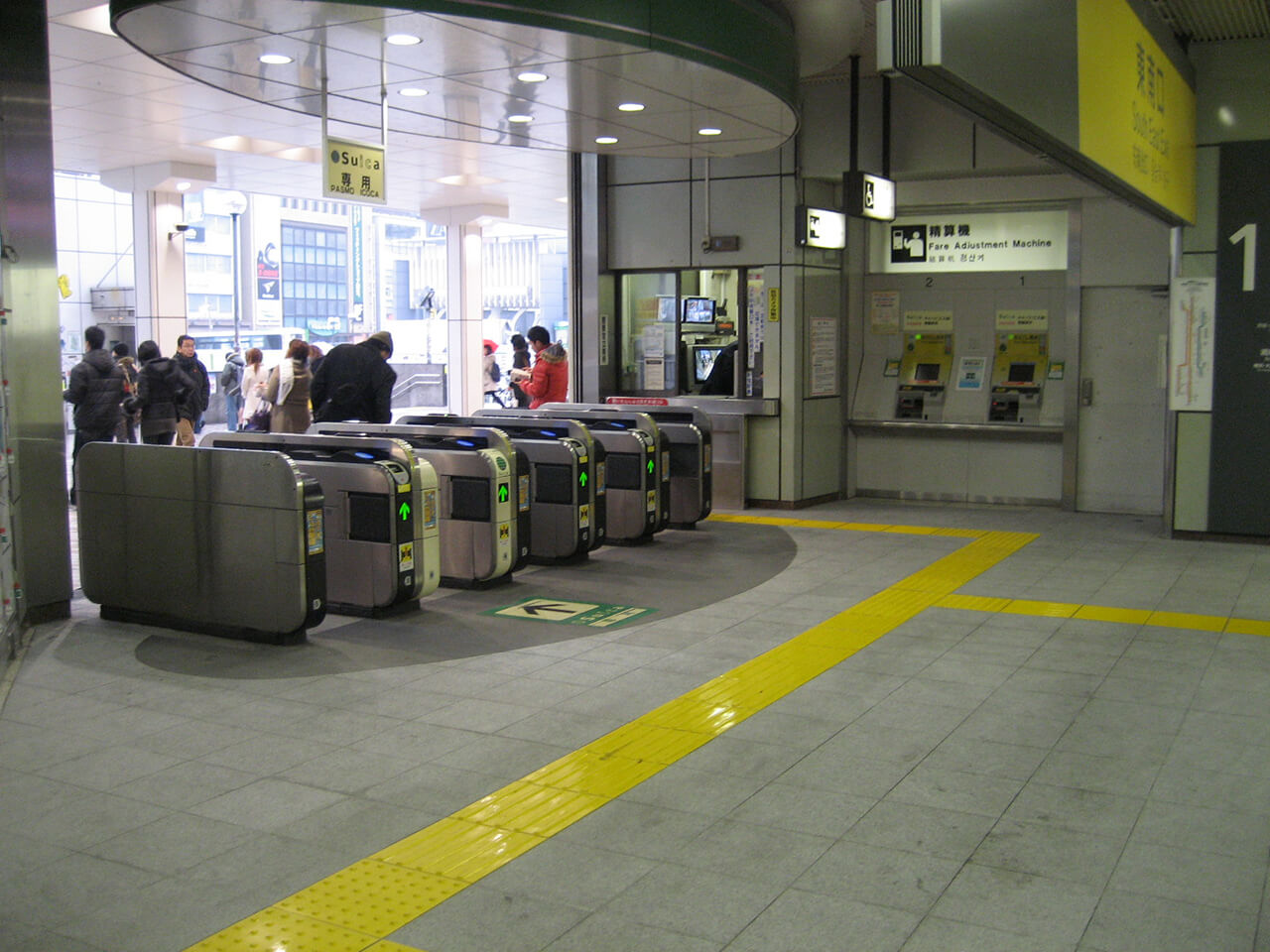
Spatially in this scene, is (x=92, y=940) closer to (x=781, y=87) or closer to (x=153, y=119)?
(x=781, y=87)

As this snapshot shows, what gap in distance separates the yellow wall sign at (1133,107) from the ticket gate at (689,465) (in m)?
3.75

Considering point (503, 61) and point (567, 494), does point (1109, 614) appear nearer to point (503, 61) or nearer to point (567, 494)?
point (567, 494)

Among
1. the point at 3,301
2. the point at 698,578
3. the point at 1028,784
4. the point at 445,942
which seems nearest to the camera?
the point at 445,942

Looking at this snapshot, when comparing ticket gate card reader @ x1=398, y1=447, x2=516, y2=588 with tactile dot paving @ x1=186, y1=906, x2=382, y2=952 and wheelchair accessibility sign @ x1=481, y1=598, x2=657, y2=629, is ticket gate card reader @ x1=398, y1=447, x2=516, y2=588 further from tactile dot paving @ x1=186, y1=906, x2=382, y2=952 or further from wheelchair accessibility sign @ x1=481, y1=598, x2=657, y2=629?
tactile dot paving @ x1=186, y1=906, x2=382, y2=952

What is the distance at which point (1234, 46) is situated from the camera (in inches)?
343

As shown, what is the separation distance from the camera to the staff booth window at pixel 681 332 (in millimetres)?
11500

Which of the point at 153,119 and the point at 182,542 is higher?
the point at 153,119

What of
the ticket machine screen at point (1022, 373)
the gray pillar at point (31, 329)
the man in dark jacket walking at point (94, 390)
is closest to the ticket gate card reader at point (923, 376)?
the ticket machine screen at point (1022, 373)

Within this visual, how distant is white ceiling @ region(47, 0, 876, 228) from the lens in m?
7.41

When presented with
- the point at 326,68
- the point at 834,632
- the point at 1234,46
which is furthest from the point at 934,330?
the point at 326,68

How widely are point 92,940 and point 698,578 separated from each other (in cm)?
522

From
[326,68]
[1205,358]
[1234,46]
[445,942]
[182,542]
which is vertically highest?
[1234,46]

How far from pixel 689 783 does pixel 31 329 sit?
4678mm

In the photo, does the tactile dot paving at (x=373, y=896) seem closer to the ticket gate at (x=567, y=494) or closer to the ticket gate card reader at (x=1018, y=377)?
the ticket gate at (x=567, y=494)
